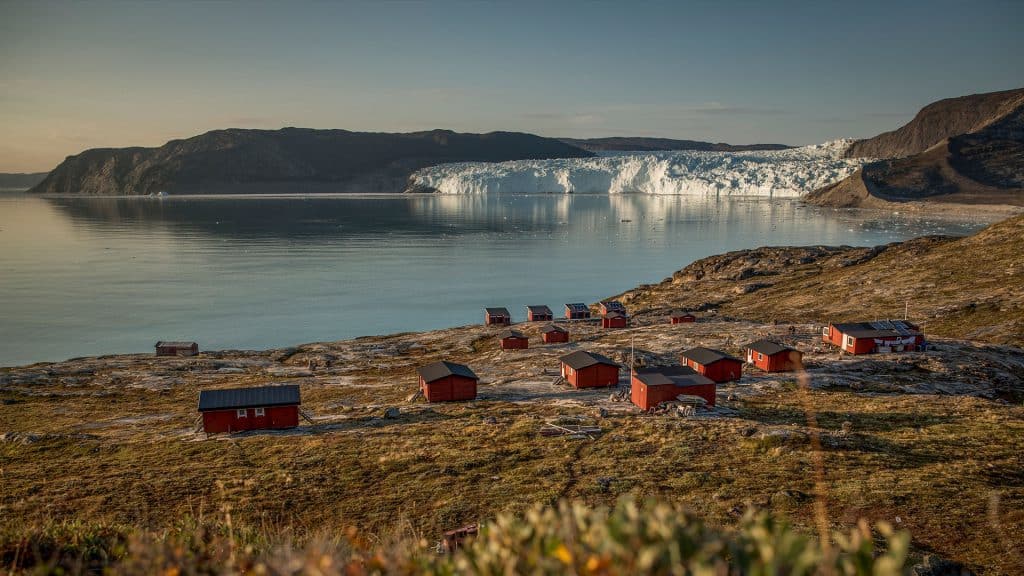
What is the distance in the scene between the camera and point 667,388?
3588cm

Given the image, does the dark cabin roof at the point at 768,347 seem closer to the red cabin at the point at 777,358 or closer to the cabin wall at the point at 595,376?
the red cabin at the point at 777,358

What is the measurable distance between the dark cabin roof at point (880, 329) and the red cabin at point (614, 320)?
2281cm

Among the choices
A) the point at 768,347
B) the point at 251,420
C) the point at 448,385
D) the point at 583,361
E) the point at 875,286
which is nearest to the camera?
the point at 251,420

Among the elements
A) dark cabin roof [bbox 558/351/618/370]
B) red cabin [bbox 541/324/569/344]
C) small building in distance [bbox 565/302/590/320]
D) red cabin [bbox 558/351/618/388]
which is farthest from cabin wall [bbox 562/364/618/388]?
small building in distance [bbox 565/302/590/320]

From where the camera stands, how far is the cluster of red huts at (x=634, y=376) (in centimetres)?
3547

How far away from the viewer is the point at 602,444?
1170 inches

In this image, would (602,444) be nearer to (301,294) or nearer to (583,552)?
(583,552)

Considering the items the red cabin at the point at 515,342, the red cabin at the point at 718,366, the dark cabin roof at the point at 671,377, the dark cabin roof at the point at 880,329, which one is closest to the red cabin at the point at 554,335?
the red cabin at the point at 515,342

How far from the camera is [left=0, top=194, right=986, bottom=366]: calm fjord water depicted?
81.5 metres

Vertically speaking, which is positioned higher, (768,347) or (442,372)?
(768,347)

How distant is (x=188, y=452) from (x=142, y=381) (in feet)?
85.6

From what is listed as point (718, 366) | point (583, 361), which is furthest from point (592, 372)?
point (718, 366)

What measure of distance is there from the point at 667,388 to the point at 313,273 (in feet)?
316

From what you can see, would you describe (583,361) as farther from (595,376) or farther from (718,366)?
(718,366)
